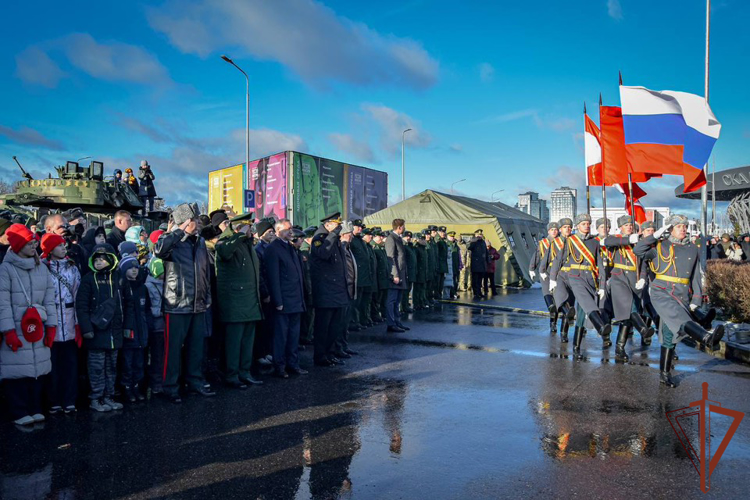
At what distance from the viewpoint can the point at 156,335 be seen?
6.70 m

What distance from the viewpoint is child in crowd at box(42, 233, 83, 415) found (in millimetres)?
5898

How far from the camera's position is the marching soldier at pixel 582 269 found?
9039mm

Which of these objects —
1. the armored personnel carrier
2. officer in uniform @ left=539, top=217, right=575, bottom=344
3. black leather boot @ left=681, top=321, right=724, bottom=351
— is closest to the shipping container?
the armored personnel carrier

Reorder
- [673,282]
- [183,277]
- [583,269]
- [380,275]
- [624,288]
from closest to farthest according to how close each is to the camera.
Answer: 1. [183,277]
2. [673,282]
3. [624,288]
4. [583,269]
5. [380,275]

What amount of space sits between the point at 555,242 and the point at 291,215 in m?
11.0

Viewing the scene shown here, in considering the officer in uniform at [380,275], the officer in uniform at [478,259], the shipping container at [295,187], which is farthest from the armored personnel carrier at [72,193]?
the officer in uniform at [478,259]

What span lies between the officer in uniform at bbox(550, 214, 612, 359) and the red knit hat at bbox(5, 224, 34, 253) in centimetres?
736

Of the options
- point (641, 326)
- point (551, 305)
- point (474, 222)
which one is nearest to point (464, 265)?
point (474, 222)

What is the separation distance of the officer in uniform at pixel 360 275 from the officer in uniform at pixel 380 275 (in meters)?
0.44

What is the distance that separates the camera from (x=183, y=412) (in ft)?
19.5

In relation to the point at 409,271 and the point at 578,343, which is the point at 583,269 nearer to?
the point at 578,343

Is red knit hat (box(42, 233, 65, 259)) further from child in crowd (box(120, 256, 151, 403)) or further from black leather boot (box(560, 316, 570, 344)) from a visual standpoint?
black leather boot (box(560, 316, 570, 344))

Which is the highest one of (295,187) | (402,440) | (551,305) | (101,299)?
(295,187)

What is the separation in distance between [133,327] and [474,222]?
676 inches
